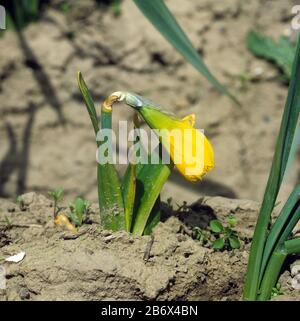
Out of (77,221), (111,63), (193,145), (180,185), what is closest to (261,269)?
(193,145)

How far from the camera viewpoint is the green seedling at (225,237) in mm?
1988

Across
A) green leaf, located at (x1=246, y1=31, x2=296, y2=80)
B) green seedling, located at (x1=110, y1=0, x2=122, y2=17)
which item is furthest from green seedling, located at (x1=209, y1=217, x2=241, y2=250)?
green seedling, located at (x1=110, y1=0, x2=122, y2=17)

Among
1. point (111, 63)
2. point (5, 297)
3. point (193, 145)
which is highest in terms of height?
point (111, 63)

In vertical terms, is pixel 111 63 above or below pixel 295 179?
above

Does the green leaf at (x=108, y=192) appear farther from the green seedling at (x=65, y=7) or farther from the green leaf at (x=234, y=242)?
the green seedling at (x=65, y=7)

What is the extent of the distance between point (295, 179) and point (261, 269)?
1.73 m

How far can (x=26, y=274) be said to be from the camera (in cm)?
188

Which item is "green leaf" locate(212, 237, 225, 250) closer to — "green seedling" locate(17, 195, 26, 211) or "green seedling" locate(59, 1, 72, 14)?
"green seedling" locate(17, 195, 26, 211)

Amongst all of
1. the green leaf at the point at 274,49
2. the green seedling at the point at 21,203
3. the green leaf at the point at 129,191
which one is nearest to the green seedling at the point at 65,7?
the green leaf at the point at 274,49

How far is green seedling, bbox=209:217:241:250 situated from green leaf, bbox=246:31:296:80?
180cm

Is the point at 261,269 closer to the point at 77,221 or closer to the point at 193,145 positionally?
the point at 193,145

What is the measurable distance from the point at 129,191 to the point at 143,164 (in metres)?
0.09

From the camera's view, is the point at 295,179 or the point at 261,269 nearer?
the point at 261,269

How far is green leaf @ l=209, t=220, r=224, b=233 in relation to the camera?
6.60 ft
